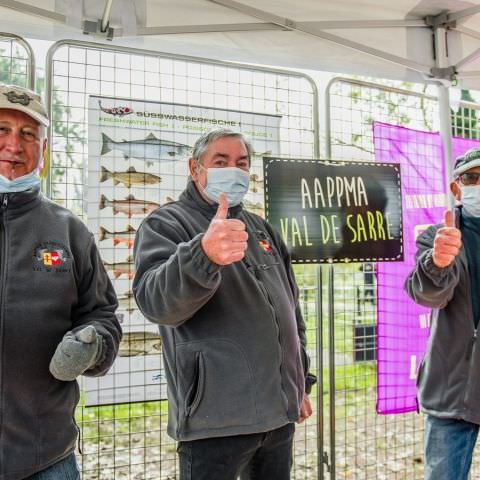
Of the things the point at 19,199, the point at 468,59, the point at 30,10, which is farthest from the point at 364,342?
the point at 30,10

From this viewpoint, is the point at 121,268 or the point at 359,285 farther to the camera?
the point at 359,285

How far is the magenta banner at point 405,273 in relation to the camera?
318 cm

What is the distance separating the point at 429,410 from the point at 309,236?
45.6 inches

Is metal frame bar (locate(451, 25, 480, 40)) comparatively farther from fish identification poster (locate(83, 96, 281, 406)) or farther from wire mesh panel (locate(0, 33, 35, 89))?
wire mesh panel (locate(0, 33, 35, 89))

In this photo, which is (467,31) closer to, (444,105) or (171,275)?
(444,105)

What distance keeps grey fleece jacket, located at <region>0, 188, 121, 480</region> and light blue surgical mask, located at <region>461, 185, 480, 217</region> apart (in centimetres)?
160

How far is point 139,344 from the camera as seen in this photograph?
264 cm

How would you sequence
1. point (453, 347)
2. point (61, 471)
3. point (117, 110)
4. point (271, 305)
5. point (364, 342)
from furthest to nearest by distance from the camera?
point (364, 342) < point (117, 110) < point (453, 347) < point (271, 305) < point (61, 471)

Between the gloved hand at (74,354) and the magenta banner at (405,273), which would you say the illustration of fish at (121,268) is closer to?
the gloved hand at (74,354)

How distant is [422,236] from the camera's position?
2301 mm

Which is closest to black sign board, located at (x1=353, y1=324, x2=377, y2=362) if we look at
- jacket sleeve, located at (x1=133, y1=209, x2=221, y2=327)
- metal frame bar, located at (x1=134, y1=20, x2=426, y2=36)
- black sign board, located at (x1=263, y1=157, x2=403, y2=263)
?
black sign board, located at (x1=263, y1=157, x2=403, y2=263)

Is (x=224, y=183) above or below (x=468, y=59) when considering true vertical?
below

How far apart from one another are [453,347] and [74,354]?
158cm

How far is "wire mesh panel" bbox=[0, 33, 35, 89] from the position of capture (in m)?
2.40
